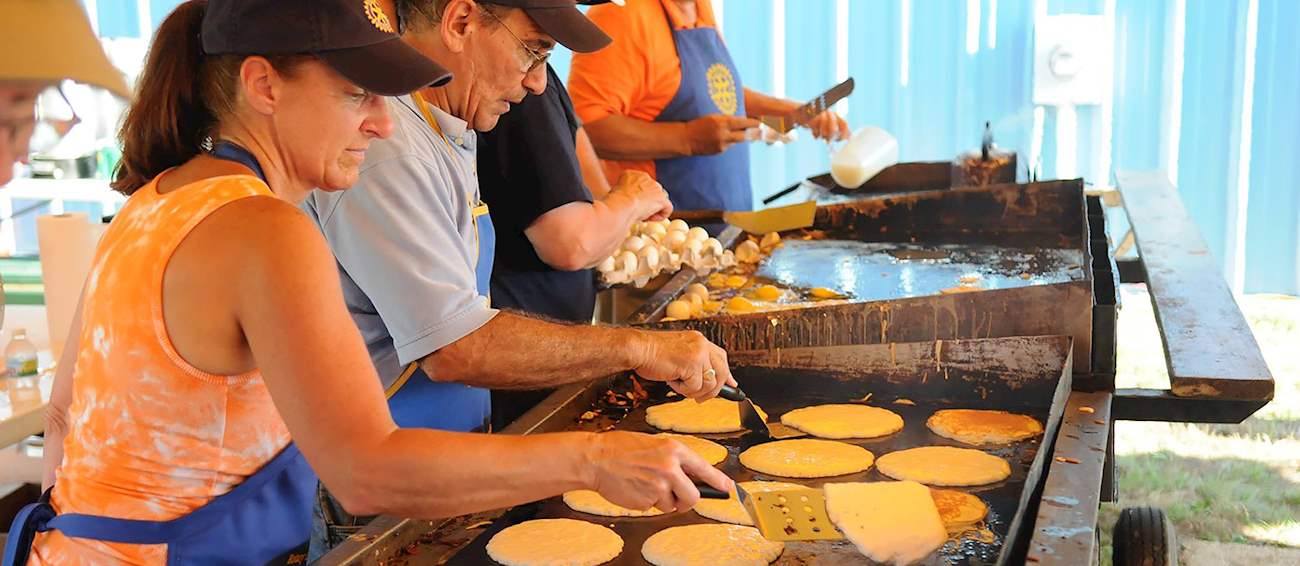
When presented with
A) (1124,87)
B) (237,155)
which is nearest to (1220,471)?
(1124,87)

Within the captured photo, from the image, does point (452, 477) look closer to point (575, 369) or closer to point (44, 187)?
point (575, 369)

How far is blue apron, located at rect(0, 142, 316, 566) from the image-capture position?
1485 millimetres

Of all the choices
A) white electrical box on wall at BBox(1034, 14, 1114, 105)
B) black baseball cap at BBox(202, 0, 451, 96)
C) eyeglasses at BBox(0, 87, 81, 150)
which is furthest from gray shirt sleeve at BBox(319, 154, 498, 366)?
white electrical box on wall at BBox(1034, 14, 1114, 105)

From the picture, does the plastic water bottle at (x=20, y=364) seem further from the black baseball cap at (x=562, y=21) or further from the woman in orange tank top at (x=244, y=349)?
the black baseball cap at (x=562, y=21)

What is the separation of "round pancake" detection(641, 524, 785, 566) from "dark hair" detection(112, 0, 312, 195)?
955 millimetres

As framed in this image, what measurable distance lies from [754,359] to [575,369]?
0.63 meters

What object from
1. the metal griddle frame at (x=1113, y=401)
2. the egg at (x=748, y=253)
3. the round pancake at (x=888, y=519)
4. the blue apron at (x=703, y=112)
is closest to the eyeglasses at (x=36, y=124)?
the metal griddle frame at (x=1113, y=401)

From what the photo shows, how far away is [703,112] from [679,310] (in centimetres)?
156

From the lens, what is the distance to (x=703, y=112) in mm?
4371

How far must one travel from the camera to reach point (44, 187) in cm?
752

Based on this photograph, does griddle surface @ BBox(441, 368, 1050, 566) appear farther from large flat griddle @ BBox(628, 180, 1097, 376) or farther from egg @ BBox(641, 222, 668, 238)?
egg @ BBox(641, 222, 668, 238)

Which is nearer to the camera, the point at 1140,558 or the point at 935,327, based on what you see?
the point at 935,327

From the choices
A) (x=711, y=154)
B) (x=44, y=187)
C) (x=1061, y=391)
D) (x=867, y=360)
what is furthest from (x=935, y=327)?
(x=44, y=187)

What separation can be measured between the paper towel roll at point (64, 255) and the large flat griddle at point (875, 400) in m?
1.52
